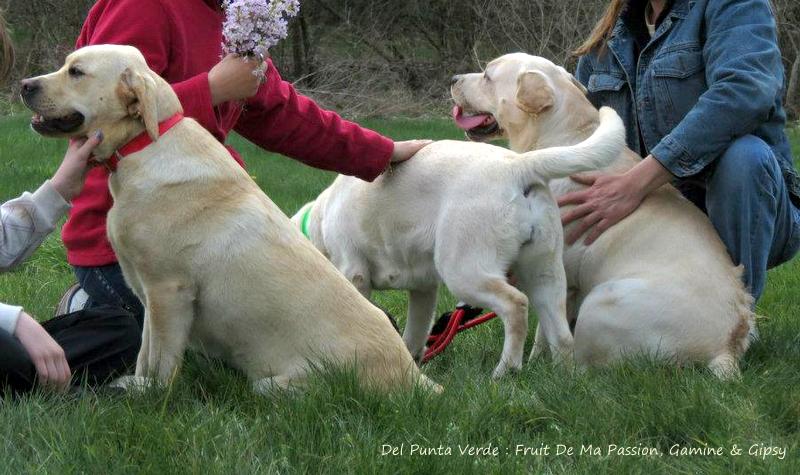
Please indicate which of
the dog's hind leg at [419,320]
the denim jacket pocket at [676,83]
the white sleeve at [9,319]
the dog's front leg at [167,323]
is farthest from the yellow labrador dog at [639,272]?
the white sleeve at [9,319]

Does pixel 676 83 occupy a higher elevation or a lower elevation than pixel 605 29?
lower

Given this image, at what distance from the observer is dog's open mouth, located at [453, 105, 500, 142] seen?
15.2ft

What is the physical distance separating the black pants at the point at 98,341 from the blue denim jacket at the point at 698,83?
220 centimetres

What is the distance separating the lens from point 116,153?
3119mm

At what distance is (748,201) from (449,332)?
4.40 ft

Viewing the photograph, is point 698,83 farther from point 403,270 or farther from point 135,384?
point 135,384

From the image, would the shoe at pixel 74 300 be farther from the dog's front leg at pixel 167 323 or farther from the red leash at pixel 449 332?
the red leash at pixel 449 332

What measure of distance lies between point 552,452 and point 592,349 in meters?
1.17

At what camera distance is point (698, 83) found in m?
4.22

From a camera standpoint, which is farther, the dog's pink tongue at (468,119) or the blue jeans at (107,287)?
the dog's pink tongue at (468,119)

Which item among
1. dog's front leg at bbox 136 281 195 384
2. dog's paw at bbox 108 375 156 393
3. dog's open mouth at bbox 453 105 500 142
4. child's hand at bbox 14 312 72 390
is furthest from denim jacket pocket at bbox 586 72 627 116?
child's hand at bbox 14 312 72 390

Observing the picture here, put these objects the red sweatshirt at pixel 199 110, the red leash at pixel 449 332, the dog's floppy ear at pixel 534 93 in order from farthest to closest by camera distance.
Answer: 1. the dog's floppy ear at pixel 534 93
2. the red leash at pixel 449 332
3. the red sweatshirt at pixel 199 110

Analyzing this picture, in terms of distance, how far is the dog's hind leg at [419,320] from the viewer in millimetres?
4207

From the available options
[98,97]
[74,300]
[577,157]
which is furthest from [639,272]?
[74,300]
